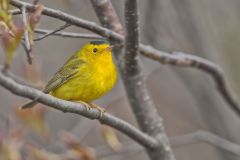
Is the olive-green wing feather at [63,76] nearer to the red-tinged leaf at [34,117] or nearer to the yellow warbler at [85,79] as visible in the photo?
the yellow warbler at [85,79]

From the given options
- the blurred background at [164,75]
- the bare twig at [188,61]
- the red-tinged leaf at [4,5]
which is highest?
the red-tinged leaf at [4,5]

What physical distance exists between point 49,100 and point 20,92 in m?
0.24

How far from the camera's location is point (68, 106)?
9.40ft

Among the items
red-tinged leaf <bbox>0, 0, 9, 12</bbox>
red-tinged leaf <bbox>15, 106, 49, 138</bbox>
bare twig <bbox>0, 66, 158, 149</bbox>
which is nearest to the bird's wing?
red-tinged leaf <bbox>15, 106, 49, 138</bbox>

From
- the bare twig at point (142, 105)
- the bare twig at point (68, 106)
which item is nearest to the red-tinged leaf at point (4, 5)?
the bare twig at point (68, 106)

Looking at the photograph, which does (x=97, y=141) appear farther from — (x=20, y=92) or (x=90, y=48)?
(x=20, y=92)

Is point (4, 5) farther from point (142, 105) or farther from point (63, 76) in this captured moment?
point (63, 76)

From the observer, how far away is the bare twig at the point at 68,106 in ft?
7.75

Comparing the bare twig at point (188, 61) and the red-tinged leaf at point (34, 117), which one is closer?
the bare twig at point (188, 61)

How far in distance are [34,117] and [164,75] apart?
351 centimetres

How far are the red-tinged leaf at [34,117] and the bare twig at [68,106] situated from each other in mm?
770

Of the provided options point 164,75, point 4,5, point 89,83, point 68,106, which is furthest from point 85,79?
point 164,75

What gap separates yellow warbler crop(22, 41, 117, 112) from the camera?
168 inches

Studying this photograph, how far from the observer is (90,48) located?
4.90m
